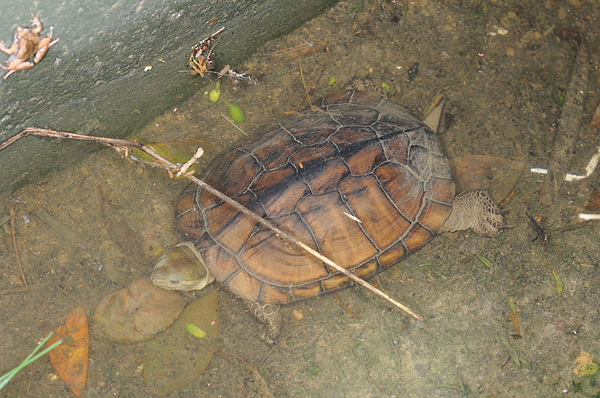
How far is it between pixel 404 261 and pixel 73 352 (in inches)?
98.7

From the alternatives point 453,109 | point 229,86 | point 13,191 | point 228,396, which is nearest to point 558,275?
point 453,109

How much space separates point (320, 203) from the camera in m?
3.17

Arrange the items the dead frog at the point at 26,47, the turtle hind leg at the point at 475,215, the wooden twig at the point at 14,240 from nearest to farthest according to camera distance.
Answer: the dead frog at the point at 26,47 → the wooden twig at the point at 14,240 → the turtle hind leg at the point at 475,215

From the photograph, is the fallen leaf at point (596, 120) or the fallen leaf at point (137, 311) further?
the fallen leaf at point (596, 120)

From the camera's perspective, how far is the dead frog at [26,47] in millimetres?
2192

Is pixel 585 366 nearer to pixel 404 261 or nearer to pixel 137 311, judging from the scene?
pixel 404 261

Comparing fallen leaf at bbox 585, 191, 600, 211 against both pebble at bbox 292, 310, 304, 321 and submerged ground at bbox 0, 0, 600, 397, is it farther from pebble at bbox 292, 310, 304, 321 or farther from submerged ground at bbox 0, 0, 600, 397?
pebble at bbox 292, 310, 304, 321

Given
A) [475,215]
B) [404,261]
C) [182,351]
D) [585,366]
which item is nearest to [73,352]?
[182,351]

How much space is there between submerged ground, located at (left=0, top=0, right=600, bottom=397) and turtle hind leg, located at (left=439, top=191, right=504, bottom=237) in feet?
0.37

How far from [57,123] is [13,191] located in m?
0.87

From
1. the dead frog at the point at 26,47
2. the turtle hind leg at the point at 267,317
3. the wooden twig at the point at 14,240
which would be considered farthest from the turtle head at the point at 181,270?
the dead frog at the point at 26,47

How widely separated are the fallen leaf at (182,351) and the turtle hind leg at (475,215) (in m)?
1.91

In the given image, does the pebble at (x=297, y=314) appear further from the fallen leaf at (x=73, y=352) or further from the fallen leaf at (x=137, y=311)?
the fallen leaf at (x=73, y=352)

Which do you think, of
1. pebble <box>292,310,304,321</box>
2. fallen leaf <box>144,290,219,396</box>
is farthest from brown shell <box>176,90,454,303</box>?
fallen leaf <box>144,290,219,396</box>
